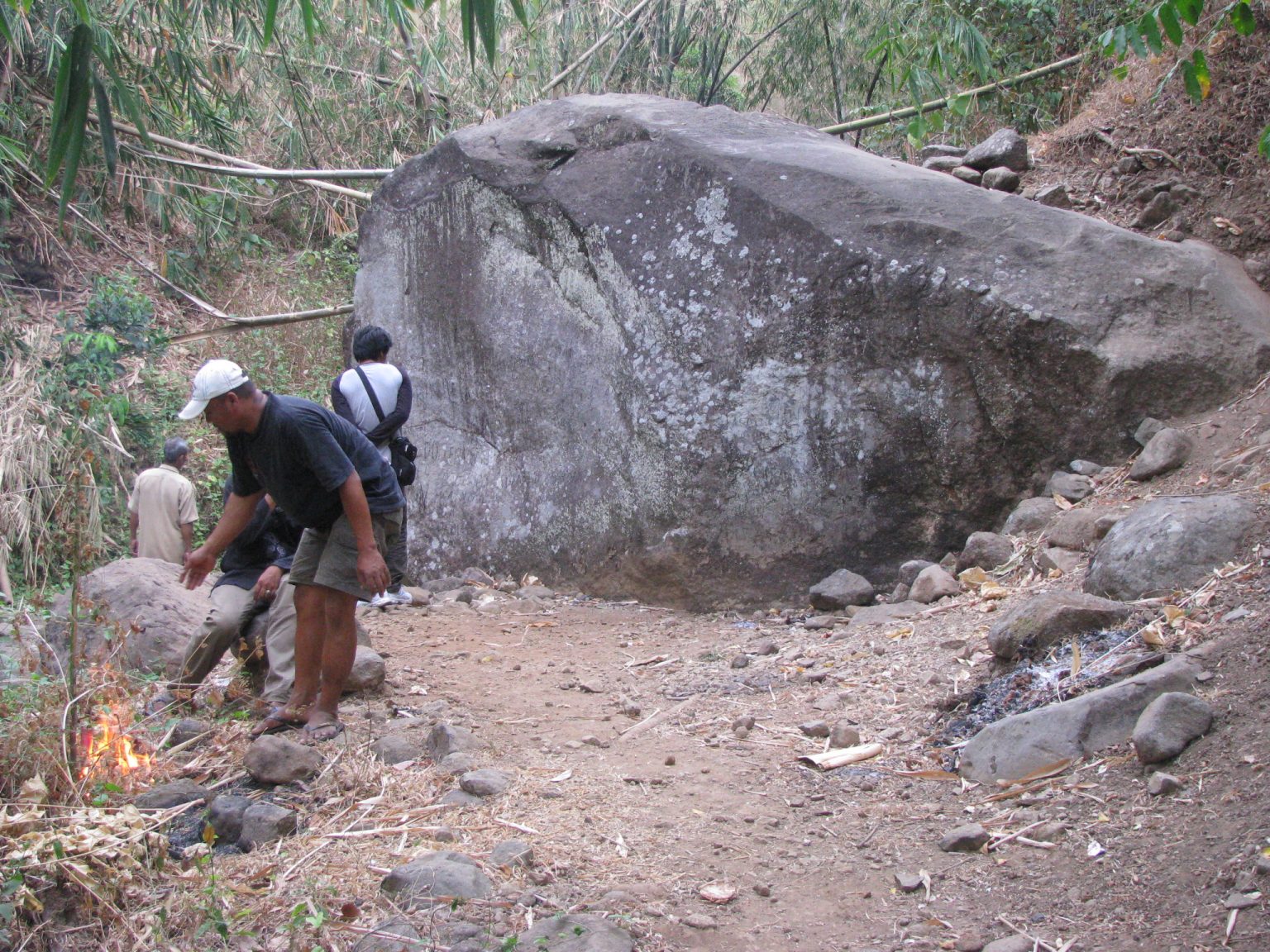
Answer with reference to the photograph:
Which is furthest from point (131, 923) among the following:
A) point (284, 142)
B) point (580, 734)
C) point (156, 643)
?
point (284, 142)

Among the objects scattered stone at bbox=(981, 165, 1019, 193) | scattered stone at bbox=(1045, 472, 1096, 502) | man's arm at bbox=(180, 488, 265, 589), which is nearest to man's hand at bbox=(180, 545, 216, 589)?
man's arm at bbox=(180, 488, 265, 589)

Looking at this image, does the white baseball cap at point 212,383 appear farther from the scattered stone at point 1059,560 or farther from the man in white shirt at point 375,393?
the scattered stone at point 1059,560

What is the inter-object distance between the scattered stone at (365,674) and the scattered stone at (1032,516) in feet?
8.88

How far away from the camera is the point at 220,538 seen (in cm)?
384

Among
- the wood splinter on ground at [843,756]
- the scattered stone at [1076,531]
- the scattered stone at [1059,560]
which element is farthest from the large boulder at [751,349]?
the wood splinter on ground at [843,756]

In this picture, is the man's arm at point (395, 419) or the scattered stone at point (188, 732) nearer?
the scattered stone at point (188, 732)

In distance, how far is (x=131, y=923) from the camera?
2.69 meters

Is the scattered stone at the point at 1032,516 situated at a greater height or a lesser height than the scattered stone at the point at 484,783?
greater

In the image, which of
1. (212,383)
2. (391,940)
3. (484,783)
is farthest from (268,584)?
(391,940)

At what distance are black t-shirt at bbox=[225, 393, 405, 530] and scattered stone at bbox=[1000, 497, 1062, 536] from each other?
8.99ft

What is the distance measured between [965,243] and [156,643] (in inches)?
155

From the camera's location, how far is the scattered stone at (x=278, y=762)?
11.4 ft

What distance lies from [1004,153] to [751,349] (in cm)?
237

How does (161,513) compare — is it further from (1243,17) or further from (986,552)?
(1243,17)
